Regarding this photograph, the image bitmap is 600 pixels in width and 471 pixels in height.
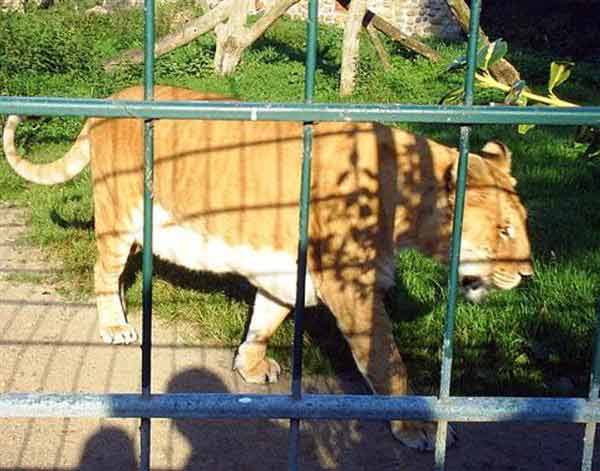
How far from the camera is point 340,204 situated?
3.80 m

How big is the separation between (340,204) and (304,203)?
187 cm

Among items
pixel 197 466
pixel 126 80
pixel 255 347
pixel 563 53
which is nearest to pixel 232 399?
pixel 197 466

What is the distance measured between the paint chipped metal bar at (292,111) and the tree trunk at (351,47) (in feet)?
29.5

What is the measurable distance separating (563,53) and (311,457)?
44.5 ft

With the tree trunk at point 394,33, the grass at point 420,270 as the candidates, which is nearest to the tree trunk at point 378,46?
the tree trunk at point 394,33

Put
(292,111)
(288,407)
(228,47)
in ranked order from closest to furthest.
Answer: (292,111), (288,407), (228,47)

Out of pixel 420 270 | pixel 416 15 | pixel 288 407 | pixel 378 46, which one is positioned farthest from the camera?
pixel 416 15

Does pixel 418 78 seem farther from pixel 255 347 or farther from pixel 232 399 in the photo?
pixel 232 399

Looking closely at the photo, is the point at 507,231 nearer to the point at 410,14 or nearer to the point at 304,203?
the point at 304,203

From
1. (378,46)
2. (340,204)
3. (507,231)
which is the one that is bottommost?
(507,231)

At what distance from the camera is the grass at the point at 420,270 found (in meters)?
4.32

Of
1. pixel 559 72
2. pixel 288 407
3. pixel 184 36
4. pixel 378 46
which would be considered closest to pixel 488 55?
pixel 559 72

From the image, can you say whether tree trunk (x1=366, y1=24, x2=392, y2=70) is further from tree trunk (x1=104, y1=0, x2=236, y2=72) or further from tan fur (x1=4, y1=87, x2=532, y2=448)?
tan fur (x1=4, y1=87, x2=532, y2=448)

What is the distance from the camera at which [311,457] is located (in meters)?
3.58
